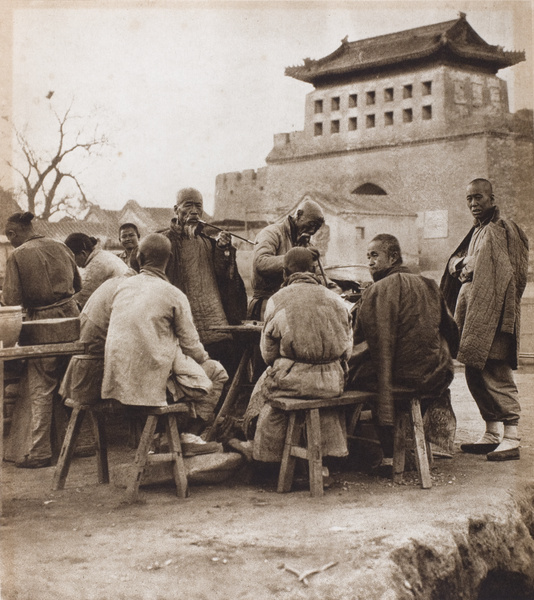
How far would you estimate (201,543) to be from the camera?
404 centimetres

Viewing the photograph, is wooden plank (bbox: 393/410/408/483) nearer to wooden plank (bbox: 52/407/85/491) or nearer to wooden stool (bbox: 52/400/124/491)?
wooden stool (bbox: 52/400/124/491)

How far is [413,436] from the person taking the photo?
5258 mm

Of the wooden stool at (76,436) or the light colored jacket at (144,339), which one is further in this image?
the wooden stool at (76,436)

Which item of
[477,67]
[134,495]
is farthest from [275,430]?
[477,67]

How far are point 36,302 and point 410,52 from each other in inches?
1105

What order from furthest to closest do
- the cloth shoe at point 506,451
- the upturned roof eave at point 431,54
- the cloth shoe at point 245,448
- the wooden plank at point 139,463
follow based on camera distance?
1. the upturned roof eave at point 431,54
2. the cloth shoe at point 506,451
3. the cloth shoe at point 245,448
4. the wooden plank at point 139,463

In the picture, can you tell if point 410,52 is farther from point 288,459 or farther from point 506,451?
point 288,459

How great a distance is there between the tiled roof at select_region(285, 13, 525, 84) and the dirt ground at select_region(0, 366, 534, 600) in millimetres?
28206

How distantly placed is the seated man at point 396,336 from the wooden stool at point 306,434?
217 mm

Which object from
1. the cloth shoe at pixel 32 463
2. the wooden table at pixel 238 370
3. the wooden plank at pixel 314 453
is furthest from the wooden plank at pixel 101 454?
the wooden plank at pixel 314 453

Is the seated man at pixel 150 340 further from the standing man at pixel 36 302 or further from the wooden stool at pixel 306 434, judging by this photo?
the standing man at pixel 36 302

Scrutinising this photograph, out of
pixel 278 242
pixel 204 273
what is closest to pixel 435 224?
pixel 278 242

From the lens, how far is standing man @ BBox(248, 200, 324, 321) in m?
6.18

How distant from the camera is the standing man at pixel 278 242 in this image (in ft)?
20.3
